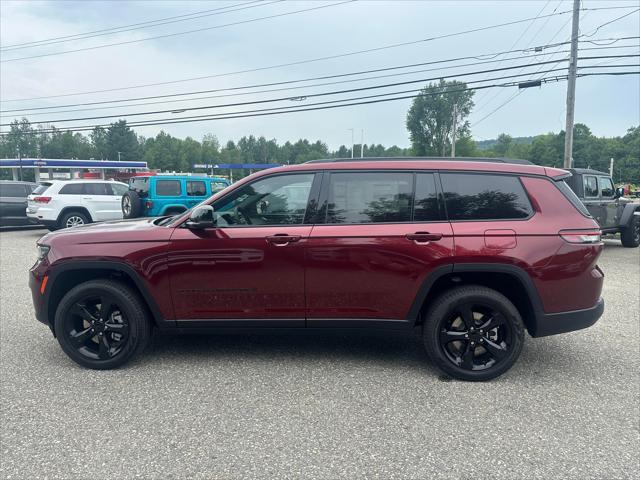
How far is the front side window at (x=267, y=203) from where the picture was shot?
3.65m

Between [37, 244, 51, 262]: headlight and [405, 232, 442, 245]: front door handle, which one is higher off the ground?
[405, 232, 442, 245]: front door handle

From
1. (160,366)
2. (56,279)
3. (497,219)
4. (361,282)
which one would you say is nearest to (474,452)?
(361,282)

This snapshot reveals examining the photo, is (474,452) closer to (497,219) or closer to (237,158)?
(497,219)

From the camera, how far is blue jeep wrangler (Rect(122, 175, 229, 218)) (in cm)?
1157

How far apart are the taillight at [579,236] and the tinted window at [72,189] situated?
12.6 meters

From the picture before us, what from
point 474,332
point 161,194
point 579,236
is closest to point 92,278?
point 474,332

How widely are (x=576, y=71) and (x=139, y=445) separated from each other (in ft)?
62.9

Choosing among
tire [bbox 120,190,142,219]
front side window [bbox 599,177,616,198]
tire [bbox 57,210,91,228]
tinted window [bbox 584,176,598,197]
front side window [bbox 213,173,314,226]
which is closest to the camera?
front side window [bbox 213,173,314,226]

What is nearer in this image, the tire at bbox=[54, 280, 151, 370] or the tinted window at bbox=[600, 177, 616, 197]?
the tire at bbox=[54, 280, 151, 370]

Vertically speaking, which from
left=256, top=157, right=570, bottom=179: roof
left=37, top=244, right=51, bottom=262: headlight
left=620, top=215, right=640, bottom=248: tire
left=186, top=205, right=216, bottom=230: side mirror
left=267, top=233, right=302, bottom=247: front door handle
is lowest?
left=620, top=215, right=640, bottom=248: tire

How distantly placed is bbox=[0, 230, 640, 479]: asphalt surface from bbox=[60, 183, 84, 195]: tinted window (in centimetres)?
893

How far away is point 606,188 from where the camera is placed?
413 inches

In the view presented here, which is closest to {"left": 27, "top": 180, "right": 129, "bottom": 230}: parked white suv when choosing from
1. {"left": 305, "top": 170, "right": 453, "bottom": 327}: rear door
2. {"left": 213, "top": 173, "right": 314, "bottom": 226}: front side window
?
{"left": 213, "top": 173, "right": 314, "bottom": 226}: front side window

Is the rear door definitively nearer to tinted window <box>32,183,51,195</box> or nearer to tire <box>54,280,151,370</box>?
tire <box>54,280,151,370</box>
